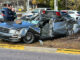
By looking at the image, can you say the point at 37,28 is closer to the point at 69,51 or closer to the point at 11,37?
the point at 11,37

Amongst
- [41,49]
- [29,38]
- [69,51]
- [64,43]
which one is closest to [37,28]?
[29,38]

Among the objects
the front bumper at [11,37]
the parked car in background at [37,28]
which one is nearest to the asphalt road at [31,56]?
the front bumper at [11,37]

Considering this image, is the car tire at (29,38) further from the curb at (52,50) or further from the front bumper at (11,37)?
the curb at (52,50)

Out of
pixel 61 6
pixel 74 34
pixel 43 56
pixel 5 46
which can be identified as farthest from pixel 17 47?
pixel 61 6

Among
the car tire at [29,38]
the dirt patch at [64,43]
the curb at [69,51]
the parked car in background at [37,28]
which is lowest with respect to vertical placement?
the curb at [69,51]

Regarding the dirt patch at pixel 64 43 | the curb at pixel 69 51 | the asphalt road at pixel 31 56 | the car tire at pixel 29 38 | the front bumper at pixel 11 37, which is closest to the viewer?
the asphalt road at pixel 31 56

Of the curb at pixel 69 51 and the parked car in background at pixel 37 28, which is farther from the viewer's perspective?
the parked car in background at pixel 37 28

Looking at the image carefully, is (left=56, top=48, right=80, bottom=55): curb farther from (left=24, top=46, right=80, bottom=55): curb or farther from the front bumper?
the front bumper

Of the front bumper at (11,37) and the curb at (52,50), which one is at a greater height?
the front bumper at (11,37)

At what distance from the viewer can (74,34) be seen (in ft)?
29.8

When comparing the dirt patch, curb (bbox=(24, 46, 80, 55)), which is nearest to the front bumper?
the dirt patch

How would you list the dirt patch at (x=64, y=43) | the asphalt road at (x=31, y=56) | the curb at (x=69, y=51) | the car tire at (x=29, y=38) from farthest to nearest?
the car tire at (x=29, y=38), the dirt patch at (x=64, y=43), the curb at (x=69, y=51), the asphalt road at (x=31, y=56)

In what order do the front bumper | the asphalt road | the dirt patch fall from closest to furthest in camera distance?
the asphalt road < the dirt patch < the front bumper

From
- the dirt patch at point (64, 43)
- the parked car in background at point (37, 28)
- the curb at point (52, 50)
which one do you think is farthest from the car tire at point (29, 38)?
the curb at point (52, 50)
